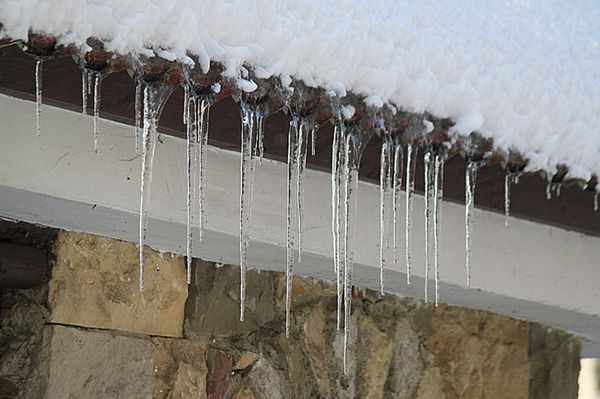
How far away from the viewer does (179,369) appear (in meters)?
2.47

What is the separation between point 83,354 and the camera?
229cm

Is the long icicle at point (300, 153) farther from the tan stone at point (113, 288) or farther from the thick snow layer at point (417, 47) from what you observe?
the tan stone at point (113, 288)

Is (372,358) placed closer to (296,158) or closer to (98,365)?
(98,365)

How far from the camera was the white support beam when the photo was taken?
2016 mm

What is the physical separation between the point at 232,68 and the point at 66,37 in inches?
11.3

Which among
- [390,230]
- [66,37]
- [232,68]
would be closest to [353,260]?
[390,230]

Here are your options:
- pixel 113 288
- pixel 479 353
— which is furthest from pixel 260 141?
pixel 479 353

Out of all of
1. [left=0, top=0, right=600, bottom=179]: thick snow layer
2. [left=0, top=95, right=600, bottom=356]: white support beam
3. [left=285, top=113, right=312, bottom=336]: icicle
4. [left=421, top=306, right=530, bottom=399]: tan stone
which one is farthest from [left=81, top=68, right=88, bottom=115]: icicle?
[left=421, top=306, right=530, bottom=399]: tan stone

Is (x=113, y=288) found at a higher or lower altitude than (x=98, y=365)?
higher

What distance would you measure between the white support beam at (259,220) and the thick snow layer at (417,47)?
0.44 meters

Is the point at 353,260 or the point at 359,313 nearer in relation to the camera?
the point at 353,260

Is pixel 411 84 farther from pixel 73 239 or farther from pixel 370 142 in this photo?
pixel 73 239

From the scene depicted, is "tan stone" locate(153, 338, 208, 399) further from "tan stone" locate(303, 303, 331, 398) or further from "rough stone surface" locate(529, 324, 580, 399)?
"rough stone surface" locate(529, 324, 580, 399)

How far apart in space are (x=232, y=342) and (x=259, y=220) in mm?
406
